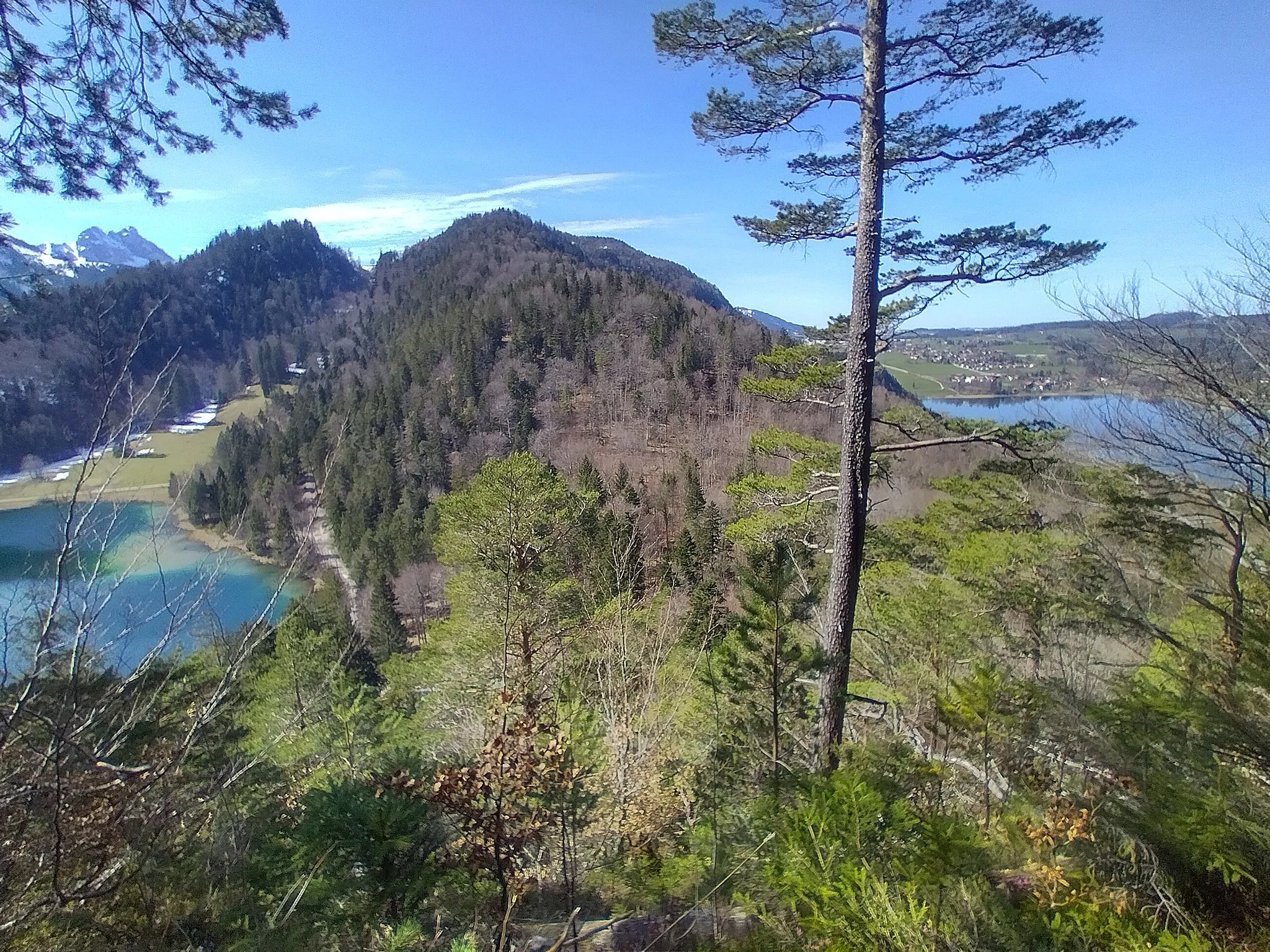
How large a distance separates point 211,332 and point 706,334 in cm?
9109

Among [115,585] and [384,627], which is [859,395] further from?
[384,627]

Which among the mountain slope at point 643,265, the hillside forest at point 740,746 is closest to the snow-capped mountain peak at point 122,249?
the mountain slope at point 643,265

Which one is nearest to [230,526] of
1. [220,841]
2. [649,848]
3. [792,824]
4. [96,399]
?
[96,399]

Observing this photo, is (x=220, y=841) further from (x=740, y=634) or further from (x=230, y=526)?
(x=740, y=634)

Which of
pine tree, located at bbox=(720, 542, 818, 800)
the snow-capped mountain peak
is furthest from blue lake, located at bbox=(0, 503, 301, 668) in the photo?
the snow-capped mountain peak

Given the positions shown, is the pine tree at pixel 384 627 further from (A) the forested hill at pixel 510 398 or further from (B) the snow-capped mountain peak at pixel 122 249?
(B) the snow-capped mountain peak at pixel 122 249

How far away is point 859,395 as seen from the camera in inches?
188

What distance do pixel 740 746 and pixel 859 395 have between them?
2.99 m

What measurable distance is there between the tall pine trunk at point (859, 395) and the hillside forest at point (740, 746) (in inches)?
14.2

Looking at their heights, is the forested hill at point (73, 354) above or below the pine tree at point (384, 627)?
above

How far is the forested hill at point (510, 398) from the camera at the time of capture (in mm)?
49438

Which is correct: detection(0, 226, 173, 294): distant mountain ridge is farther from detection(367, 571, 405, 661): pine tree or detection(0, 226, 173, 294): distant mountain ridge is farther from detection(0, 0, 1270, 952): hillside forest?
detection(367, 571, 405, 661): pine tree

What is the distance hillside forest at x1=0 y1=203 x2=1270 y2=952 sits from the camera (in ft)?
8.32

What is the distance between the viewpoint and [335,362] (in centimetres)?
9094
